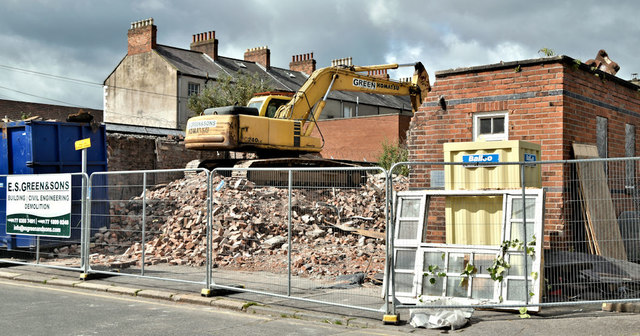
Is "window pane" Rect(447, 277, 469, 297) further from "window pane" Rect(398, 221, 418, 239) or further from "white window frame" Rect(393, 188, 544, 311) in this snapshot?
"window pane" Rect(398, 221, 418, 239)

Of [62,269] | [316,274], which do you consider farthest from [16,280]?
[316,274]

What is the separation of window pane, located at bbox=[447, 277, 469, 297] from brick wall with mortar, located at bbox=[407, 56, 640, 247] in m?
2.39

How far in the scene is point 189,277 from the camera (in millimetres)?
11289

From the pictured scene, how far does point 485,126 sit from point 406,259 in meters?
3.68

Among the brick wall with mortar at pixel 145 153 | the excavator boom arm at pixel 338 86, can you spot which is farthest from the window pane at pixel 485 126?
the brick wall with mortar at pixel 145 153

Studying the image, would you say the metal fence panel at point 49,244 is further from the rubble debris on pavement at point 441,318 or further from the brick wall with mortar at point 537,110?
the rubble debris on pavement at point 441,318

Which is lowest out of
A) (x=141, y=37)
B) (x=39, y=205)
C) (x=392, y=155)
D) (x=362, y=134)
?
(x=39, y=205)

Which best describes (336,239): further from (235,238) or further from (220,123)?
(220,123)

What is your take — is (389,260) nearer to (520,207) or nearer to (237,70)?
(520,207)

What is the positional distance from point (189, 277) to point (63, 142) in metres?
5.98

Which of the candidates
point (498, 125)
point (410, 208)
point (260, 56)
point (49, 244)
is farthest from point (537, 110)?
point (260, 56)

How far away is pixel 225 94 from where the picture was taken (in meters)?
40.6

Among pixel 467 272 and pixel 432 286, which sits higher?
pixel 467 272

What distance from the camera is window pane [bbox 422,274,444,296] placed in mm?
8297
